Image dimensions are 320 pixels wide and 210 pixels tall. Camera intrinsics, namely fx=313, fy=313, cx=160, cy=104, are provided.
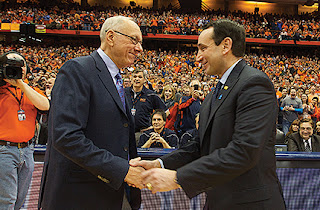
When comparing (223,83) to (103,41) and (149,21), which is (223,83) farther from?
(149,21)

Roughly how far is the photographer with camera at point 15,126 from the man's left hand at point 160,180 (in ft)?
5.31

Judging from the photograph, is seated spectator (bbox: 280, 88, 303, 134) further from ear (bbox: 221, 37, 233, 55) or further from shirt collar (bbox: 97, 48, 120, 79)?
A: shirt collar (bbox: 97, 48, 120, 79)

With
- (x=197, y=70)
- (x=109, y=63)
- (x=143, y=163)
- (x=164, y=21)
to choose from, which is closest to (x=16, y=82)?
(x=109, y=63)

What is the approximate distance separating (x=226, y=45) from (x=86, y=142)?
0.98 meters

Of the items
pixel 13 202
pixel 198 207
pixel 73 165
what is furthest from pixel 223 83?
pixel 13 202

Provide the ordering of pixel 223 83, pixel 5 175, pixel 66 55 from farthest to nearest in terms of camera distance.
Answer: pixel 66 55, pixel 5 175, pixel 223 83

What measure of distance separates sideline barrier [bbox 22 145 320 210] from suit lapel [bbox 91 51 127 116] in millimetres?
1741

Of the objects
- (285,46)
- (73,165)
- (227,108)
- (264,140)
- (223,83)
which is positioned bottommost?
(73,165)

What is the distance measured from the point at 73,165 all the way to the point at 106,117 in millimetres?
321

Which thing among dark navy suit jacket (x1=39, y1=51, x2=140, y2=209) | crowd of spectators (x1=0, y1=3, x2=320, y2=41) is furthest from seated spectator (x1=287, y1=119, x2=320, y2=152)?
crowd of spectators (x1=0, y1=3, x2=320, y2=41)

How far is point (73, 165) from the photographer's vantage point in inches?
68.6

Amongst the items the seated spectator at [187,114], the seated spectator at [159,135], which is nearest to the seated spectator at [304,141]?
the seated spectator at [187,114]

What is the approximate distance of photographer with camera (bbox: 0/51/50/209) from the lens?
9.27ft

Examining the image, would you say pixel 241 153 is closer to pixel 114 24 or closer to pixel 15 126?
pixel 114 24
